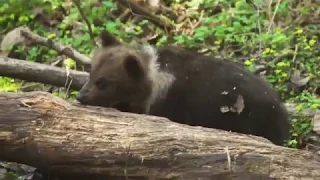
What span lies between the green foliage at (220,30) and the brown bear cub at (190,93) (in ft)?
3.75

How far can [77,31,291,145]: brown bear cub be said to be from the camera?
5.20 meters

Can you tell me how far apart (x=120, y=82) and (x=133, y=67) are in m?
0.18

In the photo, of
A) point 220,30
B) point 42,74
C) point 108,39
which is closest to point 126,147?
point 108,39

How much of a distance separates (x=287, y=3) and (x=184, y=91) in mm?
3712

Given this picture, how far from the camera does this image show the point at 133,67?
526cm

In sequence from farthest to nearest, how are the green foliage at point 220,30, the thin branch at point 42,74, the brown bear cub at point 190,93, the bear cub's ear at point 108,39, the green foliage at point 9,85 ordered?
the green foliage at point 220,30 < the green foliage at point 9,85 < the thin branch at point 42,74 < the bear cub's ear at point 108,39 < the brown bear cub at point 190,93

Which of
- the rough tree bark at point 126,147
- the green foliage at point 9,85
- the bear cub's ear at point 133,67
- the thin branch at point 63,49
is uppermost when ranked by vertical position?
the thin branch at point 63,49

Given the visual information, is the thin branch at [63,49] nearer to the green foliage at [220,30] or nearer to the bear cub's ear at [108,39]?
the green foliage at [220,30]

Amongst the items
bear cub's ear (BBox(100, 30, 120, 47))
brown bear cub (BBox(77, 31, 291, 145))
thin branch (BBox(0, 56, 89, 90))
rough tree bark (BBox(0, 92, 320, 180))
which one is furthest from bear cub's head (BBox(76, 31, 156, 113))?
rough tree bark (BBox(0, 92, 320, 180))

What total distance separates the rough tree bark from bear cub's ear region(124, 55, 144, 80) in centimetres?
113

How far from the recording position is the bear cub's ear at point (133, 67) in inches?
205

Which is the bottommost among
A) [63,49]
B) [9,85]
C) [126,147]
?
[126,147]

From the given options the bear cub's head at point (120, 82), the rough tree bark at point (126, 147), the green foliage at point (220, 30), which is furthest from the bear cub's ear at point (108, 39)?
the rough tree bark at point (126, 147)

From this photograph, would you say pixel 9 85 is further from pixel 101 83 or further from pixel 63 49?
pixel 101 83
